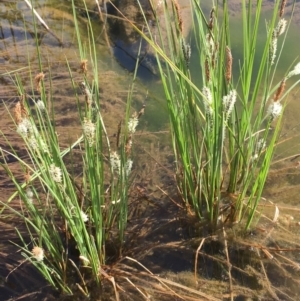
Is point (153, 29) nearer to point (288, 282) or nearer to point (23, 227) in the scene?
point (23, 227)

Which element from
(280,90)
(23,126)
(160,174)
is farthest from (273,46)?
(160,174)

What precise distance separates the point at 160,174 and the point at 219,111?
2.58 feet

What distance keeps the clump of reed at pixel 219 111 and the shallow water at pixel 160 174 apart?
13 cm

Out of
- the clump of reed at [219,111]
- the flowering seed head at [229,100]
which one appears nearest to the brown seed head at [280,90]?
the clump of reed at [219,111]

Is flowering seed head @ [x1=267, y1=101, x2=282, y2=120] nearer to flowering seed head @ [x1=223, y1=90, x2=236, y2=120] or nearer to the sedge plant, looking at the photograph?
flowering seed head @ [x1=223, y1=90, x2=236, y2=120]

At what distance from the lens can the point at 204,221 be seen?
74.6 inches

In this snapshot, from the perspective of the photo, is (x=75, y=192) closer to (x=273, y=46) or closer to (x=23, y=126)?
(x=23, y=126)

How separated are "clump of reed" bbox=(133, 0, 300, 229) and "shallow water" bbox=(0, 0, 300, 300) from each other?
0.43ft

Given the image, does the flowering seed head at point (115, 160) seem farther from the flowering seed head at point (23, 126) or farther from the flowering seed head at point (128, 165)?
the flowering seed head at point (23, 126)

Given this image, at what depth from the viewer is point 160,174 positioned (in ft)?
7.42

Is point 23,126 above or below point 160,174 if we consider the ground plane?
above

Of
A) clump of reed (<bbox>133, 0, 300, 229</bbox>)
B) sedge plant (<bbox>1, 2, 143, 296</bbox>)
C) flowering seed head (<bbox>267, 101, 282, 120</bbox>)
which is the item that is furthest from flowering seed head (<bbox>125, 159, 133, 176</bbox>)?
flowering seed head (<bbox>267, 101, 282, 120</bbox>)

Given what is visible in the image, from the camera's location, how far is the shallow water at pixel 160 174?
1789mm

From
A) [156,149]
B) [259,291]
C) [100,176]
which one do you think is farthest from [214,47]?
[156,149]
